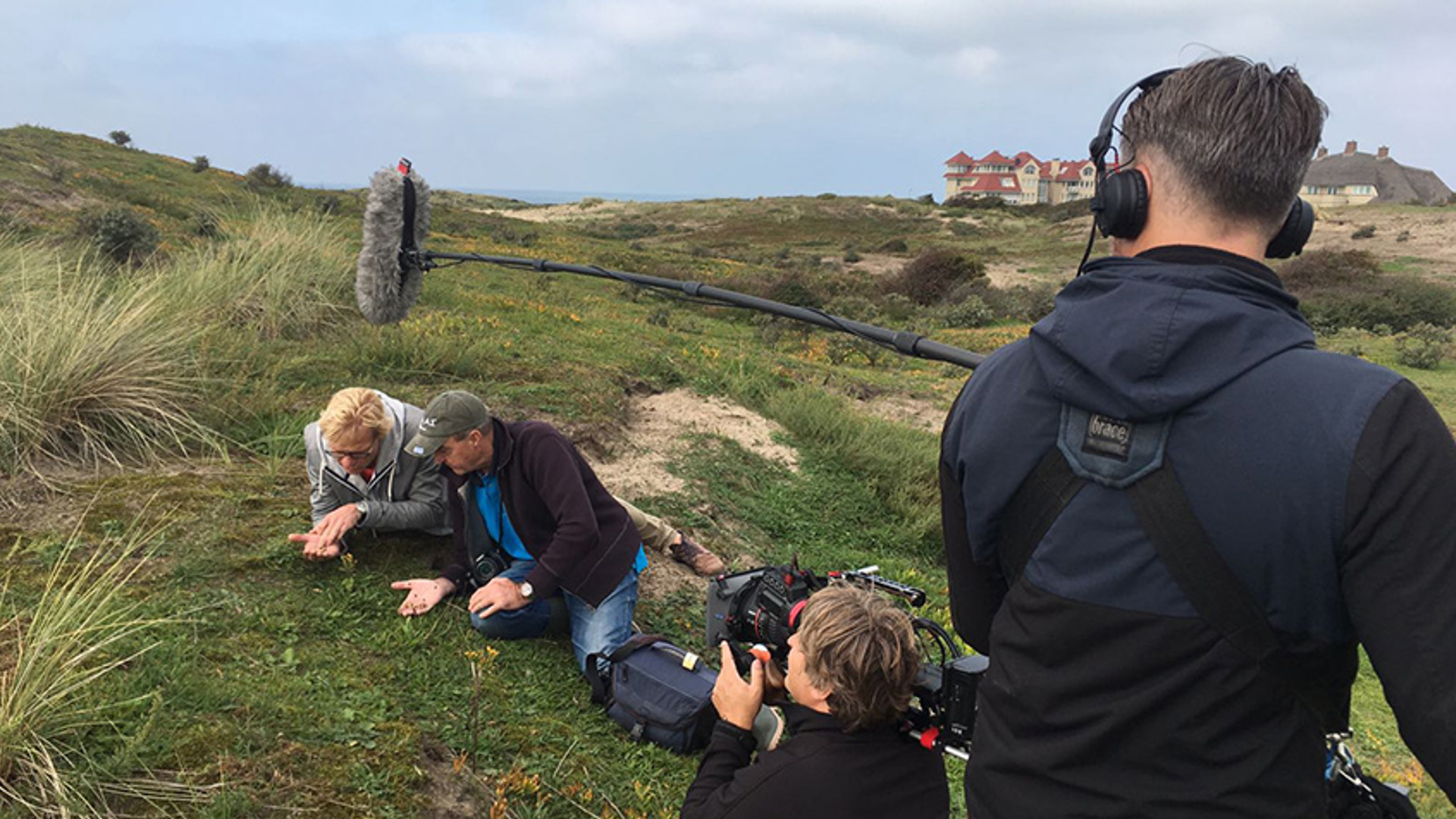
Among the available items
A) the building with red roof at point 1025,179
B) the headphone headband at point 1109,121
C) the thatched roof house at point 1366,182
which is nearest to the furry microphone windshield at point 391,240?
the headphone headband at point 1109,121

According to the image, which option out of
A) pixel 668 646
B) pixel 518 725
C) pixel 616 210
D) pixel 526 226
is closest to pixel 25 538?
pixel 518 725

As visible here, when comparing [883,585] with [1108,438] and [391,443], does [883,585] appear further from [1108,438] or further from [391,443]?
[391,443]

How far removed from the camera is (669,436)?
25.1 feet

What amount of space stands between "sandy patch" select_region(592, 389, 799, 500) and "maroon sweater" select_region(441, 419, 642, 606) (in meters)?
1.96

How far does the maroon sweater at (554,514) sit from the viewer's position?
13.3 feet

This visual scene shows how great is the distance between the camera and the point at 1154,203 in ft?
4.77

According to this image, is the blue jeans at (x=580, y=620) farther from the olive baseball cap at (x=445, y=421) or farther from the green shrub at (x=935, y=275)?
the green shrub at (x=935, y=275)

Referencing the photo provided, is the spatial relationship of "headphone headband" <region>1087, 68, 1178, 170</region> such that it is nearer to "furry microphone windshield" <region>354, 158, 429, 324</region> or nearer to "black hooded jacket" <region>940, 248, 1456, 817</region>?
"black hooded jacket" <region>940, 248, 1456, 817</region>

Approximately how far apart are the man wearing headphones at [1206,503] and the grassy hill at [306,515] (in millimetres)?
2251

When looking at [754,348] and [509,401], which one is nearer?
[509,401]

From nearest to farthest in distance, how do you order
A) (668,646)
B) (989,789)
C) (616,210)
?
1. (989,789)
2. (668,646)
3. (616,210)

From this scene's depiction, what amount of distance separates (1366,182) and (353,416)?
91035 millimetres

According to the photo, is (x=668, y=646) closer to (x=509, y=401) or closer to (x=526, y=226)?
(x=509, y=401)

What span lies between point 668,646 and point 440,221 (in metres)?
29.5
